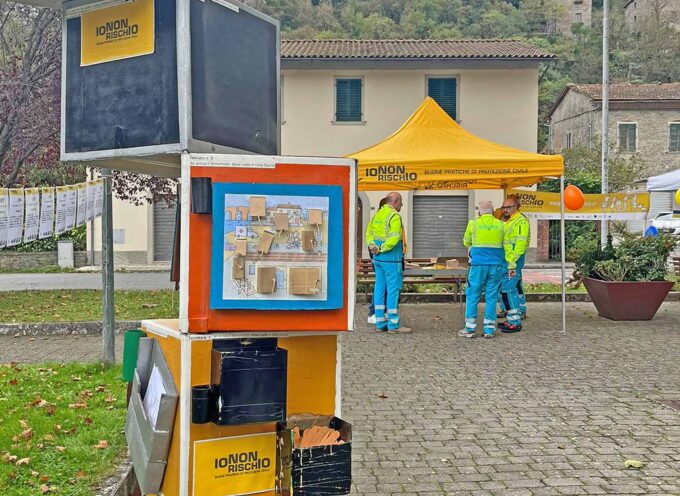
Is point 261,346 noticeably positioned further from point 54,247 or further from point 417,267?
point 54,247

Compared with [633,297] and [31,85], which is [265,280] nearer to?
[633,297]

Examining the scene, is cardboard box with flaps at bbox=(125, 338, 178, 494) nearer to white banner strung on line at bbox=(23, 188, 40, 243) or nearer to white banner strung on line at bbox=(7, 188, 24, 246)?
white banner strung on line at bbox=(7, 188, 24, 246)

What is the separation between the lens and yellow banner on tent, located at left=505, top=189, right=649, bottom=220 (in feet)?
41.1

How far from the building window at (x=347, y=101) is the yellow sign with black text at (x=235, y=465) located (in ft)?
79.4

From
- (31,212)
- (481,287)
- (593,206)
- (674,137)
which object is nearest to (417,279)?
(593,206)

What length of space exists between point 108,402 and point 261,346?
10.5 feet

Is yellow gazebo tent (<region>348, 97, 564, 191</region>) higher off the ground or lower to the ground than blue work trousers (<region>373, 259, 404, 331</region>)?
higher

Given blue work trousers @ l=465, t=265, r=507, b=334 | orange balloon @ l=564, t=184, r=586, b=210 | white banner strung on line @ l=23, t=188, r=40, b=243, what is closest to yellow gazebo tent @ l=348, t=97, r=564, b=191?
blue work trousers @ l=465, t=265, r=507, b=334

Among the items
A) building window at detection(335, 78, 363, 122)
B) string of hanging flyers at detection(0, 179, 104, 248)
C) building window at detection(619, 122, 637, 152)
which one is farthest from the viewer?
building window at detection(619, 122, 637, 152)

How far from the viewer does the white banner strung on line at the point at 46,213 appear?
23.5 metres

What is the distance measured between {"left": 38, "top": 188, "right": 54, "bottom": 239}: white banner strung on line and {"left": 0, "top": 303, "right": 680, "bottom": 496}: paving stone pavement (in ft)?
46.2

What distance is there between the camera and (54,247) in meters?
28.7

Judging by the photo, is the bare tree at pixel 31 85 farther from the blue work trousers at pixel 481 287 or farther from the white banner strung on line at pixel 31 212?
the blue work trousers at pixel 481 287

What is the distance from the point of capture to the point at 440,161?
427 inches
